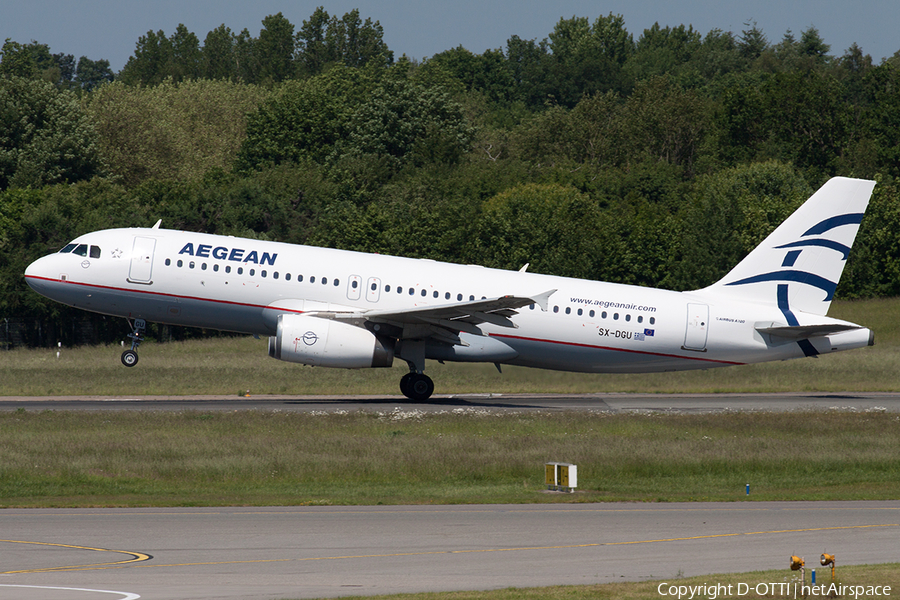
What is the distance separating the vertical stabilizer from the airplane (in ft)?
0.17

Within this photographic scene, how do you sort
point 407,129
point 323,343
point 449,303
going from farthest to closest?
1. point 407,129
2. point 449,303
3. point 323,343

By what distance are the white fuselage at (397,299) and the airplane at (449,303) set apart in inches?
1.8

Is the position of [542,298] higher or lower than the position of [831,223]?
lower

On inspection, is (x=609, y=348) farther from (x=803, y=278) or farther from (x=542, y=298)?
(x=803, y=278)

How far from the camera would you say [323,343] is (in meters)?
35.8

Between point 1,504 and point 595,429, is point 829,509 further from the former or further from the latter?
point 1,504

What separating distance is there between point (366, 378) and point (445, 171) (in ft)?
198

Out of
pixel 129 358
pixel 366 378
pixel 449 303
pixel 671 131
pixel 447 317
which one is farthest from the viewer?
pixel 671 131

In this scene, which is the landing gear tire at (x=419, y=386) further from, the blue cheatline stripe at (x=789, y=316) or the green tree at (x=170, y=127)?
the green tree at (x=170, y=127)

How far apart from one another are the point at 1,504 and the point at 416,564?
10.3 metres

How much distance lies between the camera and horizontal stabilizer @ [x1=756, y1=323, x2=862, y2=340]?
38438mm

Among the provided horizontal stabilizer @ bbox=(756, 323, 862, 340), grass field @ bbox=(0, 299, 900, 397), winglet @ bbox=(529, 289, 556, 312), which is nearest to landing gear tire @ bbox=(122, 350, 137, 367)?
grass field @ bbox=(0, 299, 900, 397)

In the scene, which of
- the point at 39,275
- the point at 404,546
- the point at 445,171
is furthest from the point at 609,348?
the point at 445,171

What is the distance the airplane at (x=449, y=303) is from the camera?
37.0 m
